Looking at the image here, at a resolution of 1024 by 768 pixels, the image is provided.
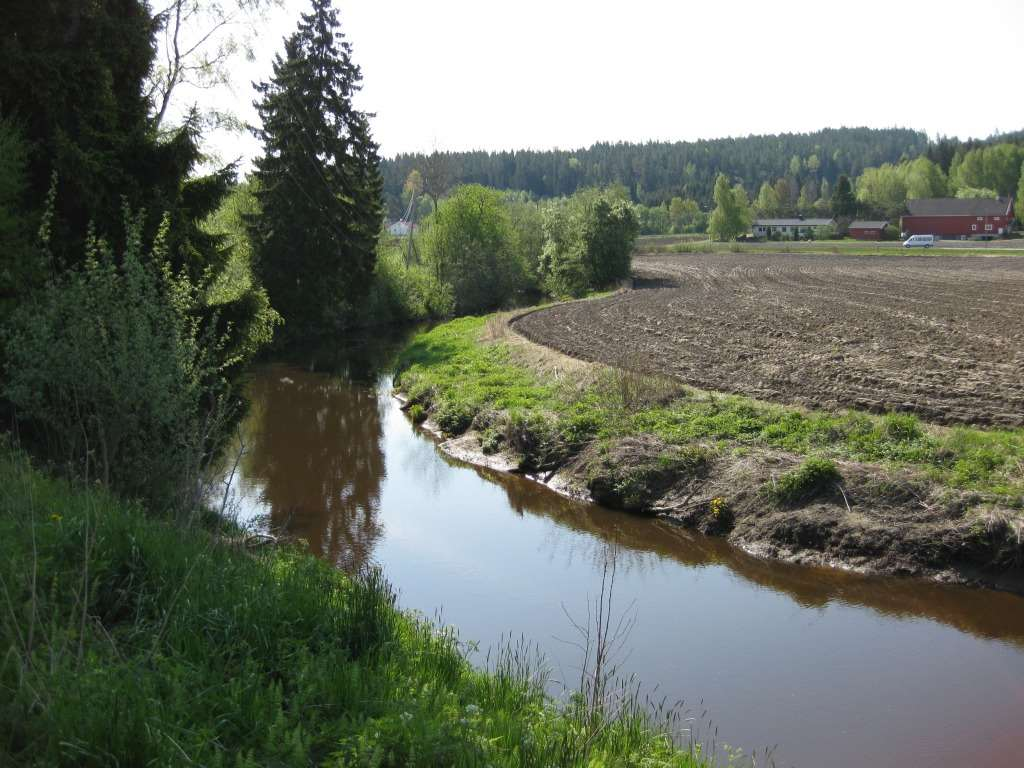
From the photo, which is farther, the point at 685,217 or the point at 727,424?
the point at 685,217

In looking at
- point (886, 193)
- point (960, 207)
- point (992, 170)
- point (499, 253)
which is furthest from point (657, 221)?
point (499, 253)

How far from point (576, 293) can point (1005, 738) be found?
145ft

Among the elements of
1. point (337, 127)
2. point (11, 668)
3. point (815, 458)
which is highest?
point (337, 127)

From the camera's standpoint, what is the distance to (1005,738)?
8.21 m

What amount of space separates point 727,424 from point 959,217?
93820mm

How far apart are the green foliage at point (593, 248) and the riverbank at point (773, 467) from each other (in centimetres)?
3056

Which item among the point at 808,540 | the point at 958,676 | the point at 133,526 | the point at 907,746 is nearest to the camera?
the point at 133,526

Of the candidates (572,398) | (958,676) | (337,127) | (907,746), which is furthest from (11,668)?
(337,127)

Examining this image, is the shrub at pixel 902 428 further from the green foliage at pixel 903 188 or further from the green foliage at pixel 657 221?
the green foliage at pixel 657 221

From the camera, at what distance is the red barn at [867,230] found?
9662cm

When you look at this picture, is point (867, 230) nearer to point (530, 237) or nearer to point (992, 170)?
point (992, 170)

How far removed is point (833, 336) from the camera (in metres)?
25.4

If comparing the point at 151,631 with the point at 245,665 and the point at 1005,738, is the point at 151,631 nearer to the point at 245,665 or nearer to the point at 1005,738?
the point at 245,665

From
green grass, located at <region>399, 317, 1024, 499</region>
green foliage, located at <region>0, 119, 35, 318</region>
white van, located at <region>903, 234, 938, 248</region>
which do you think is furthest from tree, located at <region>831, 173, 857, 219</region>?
green foliage, located at <region>0, 119, 35, 318</region>
